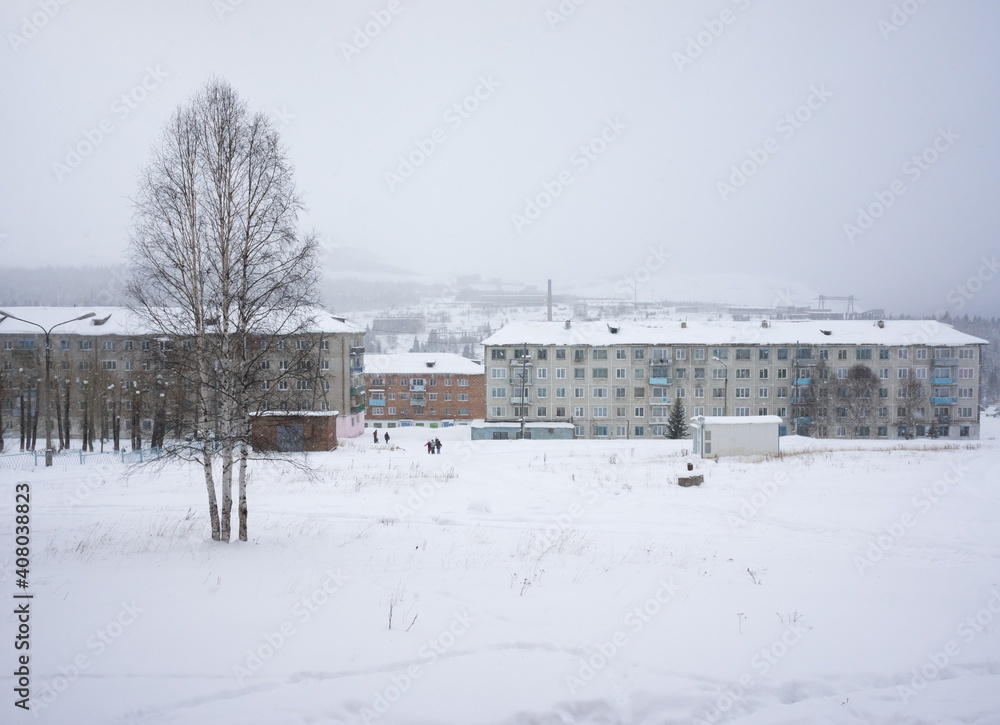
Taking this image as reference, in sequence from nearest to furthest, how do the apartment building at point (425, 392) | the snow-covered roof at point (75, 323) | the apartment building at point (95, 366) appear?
the apartment building at point (95, 366) → the snow-covered roof at point (75, 323) → the apartment building at point (425, 392)

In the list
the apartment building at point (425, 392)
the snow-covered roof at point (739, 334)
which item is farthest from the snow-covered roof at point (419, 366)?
the snow-covered roof at point (739, 334)

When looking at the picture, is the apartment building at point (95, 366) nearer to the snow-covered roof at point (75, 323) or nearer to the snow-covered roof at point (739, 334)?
the snow-covered roof at point (75, 323)

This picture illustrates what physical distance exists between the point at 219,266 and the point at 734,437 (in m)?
26.5

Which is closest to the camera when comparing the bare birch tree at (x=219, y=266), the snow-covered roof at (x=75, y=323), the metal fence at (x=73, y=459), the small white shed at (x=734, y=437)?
the bare birch tree at (x=219, y=266)

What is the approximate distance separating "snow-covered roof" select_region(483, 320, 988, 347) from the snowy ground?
42.9 m

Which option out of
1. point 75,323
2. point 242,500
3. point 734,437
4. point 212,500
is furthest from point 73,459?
point 75,323

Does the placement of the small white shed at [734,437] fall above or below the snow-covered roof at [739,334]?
below

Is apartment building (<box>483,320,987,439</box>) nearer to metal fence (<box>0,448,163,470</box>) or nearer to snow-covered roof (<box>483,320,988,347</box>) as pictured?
snow-covered roof (<box>483,320,988,347</box>)

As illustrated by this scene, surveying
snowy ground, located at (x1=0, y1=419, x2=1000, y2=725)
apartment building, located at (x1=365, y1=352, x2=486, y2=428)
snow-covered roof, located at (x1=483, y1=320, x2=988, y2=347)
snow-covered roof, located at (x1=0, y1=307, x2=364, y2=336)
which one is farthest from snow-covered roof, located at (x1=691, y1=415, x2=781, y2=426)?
apartment building, located at (x1=365, y1=352, x2=486, y2=428)

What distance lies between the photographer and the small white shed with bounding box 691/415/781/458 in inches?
1182

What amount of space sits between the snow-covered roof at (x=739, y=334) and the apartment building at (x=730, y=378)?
0.15 metres

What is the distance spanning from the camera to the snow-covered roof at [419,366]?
7794 centimetres

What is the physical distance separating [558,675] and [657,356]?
54243 millimetres

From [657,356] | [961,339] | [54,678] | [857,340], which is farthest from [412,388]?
[54,678]
